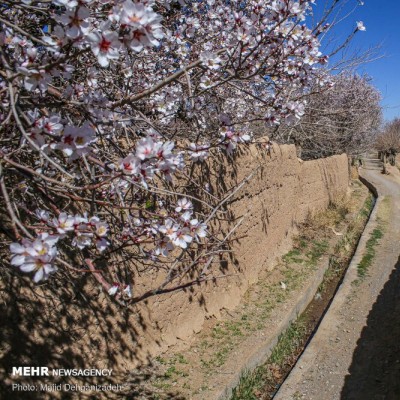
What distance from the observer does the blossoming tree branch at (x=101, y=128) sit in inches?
60.4

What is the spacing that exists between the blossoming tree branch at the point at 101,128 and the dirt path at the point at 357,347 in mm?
1791

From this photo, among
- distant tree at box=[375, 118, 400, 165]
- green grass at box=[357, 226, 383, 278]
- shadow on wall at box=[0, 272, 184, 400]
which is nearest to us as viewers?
shadow on wall at box=[0, 272, 184, 400]

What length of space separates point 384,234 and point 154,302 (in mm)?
7681

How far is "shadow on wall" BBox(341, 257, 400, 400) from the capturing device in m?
4.21

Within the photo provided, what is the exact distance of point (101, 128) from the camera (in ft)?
9.29

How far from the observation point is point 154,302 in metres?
4.24

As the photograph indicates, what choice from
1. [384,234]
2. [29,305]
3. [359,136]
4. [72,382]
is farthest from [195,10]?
[359,136]

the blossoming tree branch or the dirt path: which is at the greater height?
the blossoming tree branch

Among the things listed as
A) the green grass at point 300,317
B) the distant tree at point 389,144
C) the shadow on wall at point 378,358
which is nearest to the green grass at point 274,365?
the green grass at point 300,317

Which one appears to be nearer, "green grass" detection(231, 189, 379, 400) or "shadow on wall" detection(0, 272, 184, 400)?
"shadow on wall" detection(0, 272, 184, 400)

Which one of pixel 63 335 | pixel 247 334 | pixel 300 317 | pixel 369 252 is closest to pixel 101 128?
pixel 63 335

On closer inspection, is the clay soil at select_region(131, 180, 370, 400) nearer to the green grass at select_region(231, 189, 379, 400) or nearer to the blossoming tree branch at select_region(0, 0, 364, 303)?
the green grass at select_region(231, 189, 379, 400)

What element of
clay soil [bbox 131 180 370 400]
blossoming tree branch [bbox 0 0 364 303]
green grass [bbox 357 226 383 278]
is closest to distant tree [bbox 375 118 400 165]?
green grass [bbox 357 226 383 278]

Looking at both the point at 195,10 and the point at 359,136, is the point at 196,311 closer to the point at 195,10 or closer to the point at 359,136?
the point at 195,10
